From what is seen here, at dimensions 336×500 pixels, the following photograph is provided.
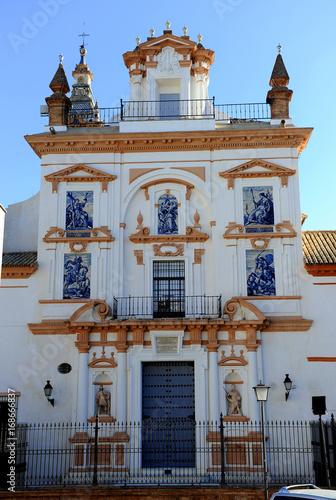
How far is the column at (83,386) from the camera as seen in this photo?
2097cm

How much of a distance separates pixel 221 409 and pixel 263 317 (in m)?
3.39

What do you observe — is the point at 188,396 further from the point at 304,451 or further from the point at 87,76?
the point at 87,76

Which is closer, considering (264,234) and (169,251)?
(264,234)

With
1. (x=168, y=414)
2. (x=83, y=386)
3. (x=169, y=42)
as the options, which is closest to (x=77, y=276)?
(x=83, y=386)

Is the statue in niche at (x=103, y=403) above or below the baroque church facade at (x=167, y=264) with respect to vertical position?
below

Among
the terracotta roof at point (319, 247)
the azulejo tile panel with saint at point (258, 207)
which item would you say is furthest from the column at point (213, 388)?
the azulejo tile panel with saint at point (258, 207)

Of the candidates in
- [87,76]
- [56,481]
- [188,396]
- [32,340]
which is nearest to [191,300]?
[188,396]

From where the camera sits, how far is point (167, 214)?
2341 centimetres

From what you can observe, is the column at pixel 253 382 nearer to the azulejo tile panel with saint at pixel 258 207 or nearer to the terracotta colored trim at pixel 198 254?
the terracotta colored trim at pixel 198 254

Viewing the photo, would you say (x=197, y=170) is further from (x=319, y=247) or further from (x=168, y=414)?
(x=168, y=414)

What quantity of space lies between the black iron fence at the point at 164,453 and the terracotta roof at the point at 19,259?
18.4 ft

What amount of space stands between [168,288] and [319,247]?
5.98 m

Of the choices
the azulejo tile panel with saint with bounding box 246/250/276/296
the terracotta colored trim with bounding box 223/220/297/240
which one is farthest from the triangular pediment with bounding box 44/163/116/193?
the azulejo tile panel with saint with bounding box 246/250/276/296

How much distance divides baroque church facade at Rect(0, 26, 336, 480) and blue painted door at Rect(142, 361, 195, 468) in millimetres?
49
